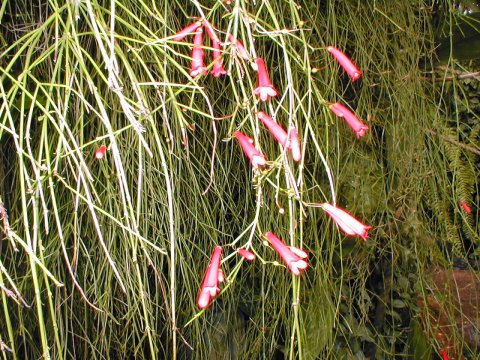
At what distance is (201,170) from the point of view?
96 cm

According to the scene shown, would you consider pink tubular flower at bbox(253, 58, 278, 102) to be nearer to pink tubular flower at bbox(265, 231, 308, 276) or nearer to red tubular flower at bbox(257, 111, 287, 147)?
red tubular flower at bbox(257, 111, 287, 147)

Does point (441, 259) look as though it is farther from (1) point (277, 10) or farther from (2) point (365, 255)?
(1) point (277, 10)

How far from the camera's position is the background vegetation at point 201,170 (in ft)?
2.47

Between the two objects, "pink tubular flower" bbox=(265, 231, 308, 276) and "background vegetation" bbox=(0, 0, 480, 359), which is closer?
"pink tubular flower" bbox=(265, 231, 308, 276)

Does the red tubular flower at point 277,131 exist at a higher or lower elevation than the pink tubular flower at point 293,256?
higher

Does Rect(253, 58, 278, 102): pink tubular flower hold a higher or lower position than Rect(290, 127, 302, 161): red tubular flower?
higher

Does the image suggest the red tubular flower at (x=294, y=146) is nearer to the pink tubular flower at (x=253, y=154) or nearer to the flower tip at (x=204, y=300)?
the pink tubular flower at (x=253, y=154)

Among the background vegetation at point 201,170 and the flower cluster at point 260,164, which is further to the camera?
the background vegetation at point 201,170

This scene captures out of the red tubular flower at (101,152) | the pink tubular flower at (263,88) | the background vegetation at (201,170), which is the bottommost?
the background vegetation at (201,170)

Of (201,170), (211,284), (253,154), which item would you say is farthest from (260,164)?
(201,170)

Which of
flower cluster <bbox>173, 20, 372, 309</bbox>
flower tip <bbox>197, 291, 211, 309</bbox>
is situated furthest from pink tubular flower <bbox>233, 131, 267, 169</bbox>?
flower tip <bbox>197, 291, 211, 309</bbox>

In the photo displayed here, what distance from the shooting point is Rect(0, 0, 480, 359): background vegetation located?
0.75 meters

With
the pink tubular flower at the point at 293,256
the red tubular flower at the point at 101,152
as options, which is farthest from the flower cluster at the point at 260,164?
the red tubular flower at the point at 101,152

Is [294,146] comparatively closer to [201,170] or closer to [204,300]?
[204,300]
